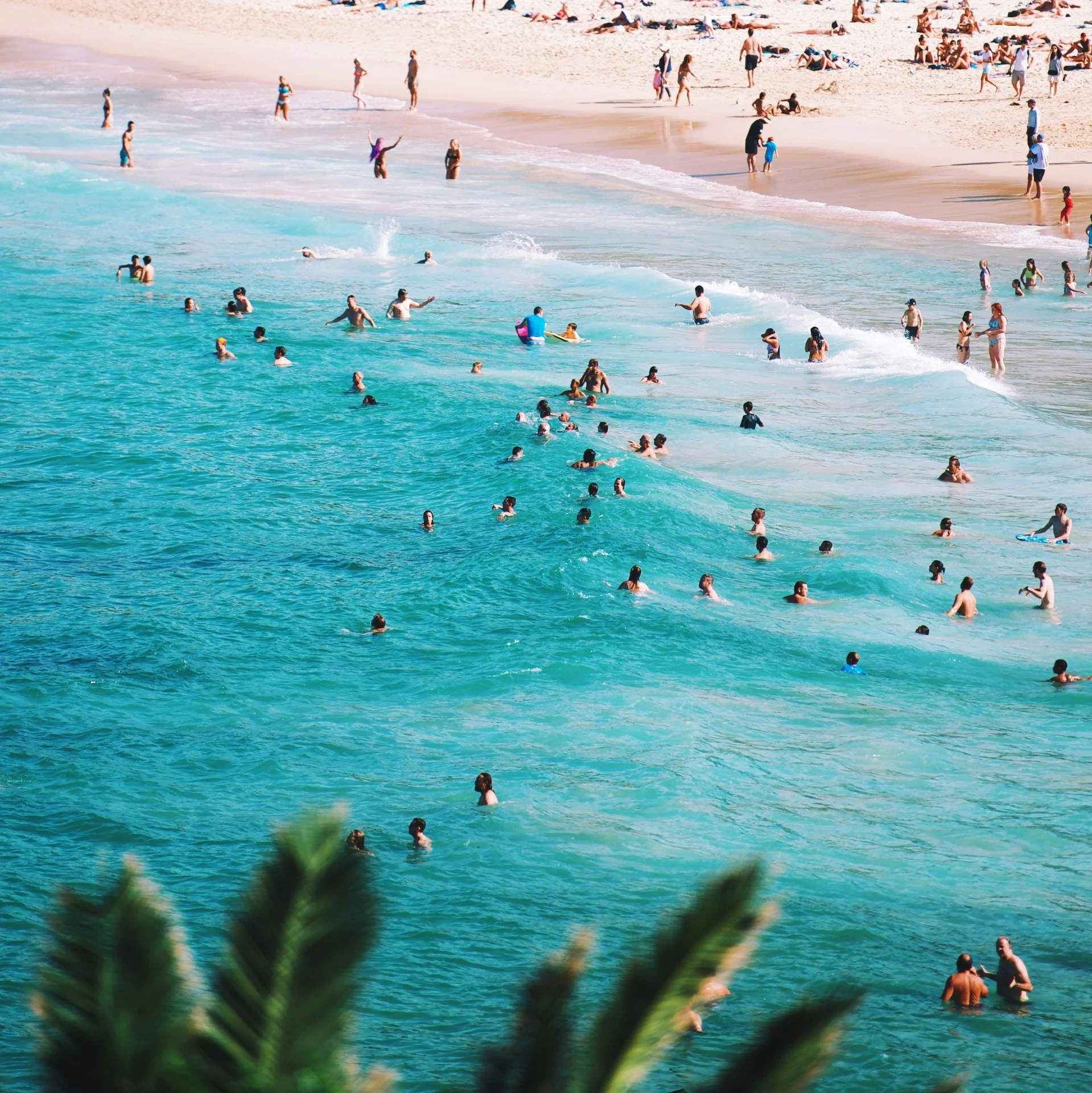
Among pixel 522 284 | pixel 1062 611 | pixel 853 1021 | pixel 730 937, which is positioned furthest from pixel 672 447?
pixel 730 937

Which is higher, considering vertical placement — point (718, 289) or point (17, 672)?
point (718, 289)

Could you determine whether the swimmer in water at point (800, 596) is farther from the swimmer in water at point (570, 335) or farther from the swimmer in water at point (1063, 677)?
the swimmer in water at point (570, 335)

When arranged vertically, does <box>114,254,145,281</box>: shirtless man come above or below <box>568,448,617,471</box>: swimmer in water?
above

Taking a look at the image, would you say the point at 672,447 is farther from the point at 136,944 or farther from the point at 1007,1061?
the point at 136,944

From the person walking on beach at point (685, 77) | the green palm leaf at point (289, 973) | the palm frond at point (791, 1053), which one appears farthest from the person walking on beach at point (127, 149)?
the palm frond at point (791, 1053)

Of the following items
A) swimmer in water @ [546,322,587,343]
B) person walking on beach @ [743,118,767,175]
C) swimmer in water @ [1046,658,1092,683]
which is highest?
person walking on beach @ [743,118,767,175]

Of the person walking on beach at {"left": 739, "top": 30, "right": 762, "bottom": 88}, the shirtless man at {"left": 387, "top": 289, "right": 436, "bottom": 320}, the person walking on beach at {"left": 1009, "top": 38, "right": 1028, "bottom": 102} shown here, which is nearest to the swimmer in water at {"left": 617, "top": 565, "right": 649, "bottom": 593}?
the shirtless man at {"left": 387, "top": 289, "right": 436, "bottom": 320}

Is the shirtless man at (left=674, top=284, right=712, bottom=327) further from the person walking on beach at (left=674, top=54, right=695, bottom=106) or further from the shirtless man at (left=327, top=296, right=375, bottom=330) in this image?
the person walking on beach at (left=674, top=54, right=695, bottom=106)
